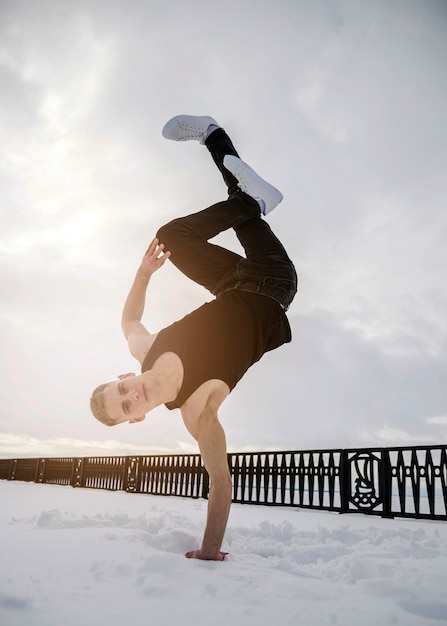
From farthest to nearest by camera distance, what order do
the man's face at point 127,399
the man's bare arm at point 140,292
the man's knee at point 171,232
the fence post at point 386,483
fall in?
the fence post at point 386,483, the man's bare arm at point 140,292, the man's knee at point 171,232, the man's face at point 127,399

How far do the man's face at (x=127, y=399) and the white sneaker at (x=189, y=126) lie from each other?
203cm

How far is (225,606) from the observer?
1594mm

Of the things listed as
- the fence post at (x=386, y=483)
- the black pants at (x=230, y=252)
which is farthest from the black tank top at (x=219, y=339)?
the fence post at (x=386, y=483)

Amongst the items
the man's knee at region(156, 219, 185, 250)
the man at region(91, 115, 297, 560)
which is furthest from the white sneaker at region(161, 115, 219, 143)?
the man's knee at region(156, 219, 185, 250)

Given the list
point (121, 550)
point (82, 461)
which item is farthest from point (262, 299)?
point (82, 461)

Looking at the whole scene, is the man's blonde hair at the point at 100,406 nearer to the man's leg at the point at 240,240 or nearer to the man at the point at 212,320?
the man at the point at 212,320

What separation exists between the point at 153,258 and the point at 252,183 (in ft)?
3.02

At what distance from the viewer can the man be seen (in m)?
2.76

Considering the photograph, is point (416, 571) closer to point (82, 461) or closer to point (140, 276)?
point (140, 276)

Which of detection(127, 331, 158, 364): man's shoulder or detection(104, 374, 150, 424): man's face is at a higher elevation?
detection(127, 331, 158, 364): man's shoulder

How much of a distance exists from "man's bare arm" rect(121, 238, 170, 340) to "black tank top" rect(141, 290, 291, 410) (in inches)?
21.9

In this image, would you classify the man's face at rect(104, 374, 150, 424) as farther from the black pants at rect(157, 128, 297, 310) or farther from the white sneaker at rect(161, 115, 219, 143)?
the white sneaker at rect(161, 115, 219, 143)

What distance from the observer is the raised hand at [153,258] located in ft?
11.1

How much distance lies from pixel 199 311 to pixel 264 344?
56cm
